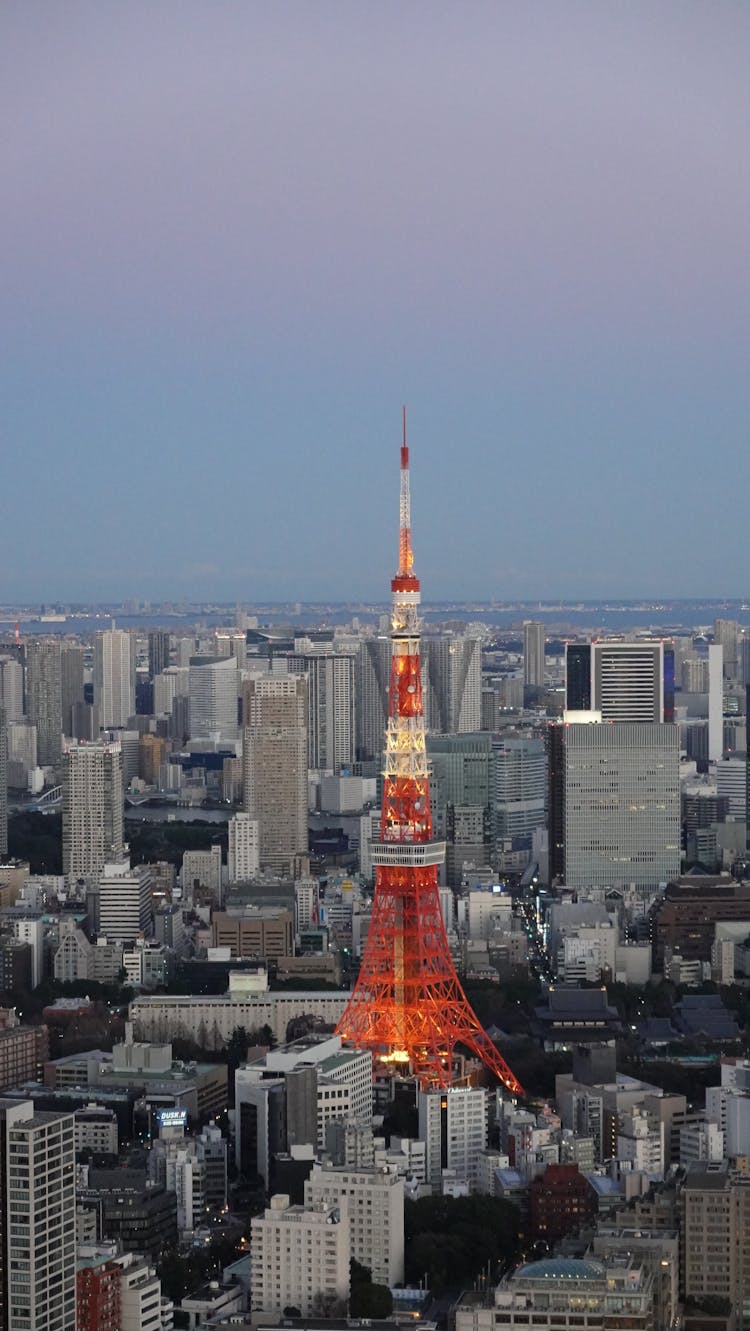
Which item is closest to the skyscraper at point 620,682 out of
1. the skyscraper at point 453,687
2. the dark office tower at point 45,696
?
the skyscraper at point 453,687

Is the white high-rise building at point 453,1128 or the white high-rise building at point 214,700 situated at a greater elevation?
the white high-rise building at point 214,700

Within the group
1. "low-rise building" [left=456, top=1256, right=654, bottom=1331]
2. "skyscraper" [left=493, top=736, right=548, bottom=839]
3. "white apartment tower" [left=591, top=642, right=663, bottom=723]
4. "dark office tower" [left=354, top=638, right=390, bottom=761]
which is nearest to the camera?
"low-rise building" [left=456, top=1256, right=654, bottom=1331]

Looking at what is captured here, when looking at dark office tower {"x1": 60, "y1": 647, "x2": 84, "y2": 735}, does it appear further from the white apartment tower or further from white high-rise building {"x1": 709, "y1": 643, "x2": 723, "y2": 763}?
the white apartment tower

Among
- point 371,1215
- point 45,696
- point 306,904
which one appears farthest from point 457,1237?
point 45,696

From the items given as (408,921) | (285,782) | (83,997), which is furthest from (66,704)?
(408,921)

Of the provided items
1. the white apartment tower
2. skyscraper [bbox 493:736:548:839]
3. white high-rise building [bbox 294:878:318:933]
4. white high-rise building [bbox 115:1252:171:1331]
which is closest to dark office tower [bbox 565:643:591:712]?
the white apartment tower

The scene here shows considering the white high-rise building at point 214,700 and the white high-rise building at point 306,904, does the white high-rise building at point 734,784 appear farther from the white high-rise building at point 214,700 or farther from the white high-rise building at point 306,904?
the white high-rise building at point 214,700
